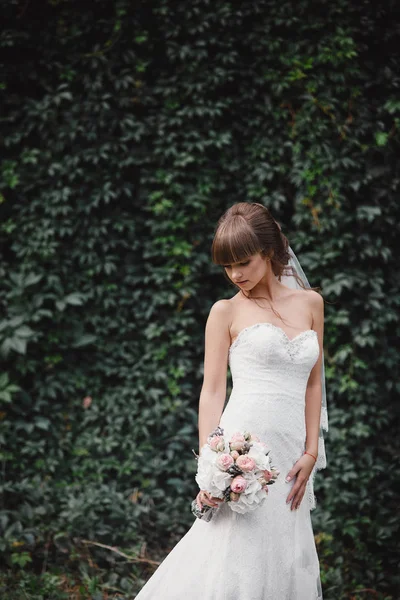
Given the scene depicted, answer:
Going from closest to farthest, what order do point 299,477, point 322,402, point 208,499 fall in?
point 208,499 < point 299,477 < point 322,402

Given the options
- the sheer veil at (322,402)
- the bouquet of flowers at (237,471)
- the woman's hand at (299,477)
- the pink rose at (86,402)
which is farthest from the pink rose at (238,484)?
the pink rose at (86,402)

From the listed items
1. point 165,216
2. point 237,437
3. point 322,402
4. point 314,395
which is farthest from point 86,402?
point 237,437

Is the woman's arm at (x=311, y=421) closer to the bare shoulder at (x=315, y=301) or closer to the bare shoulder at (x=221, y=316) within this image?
the bare shoulder at (x=315, y=301)

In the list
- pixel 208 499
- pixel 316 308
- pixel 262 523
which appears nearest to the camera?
pixel 208 499

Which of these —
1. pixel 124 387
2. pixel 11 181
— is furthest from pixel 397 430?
pixel 11 181

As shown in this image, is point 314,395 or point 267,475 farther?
point 314,395

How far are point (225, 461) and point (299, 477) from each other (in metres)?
0.50

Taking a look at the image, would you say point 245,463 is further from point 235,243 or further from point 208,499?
point 235,243

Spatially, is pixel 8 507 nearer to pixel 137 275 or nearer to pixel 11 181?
pixel 137 275

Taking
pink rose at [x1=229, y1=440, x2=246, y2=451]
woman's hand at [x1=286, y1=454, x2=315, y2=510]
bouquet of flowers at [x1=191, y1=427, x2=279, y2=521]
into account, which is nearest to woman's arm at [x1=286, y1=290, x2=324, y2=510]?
woman's hand at [x1=286, y1=454, x2=315, y2=510]

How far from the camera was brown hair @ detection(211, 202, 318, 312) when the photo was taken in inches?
101

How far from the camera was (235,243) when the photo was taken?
256 centimetres

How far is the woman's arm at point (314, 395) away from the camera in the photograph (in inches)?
106

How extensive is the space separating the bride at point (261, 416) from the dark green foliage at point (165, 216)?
1.99m
